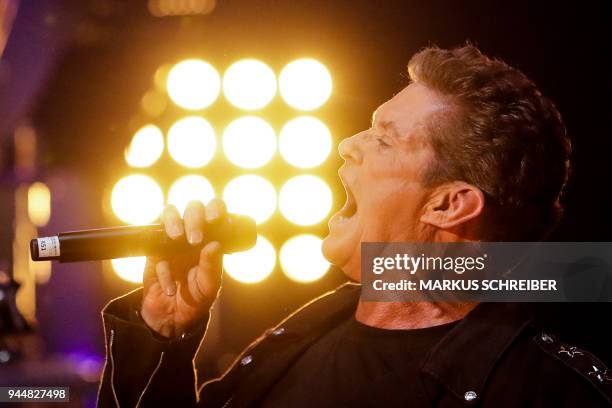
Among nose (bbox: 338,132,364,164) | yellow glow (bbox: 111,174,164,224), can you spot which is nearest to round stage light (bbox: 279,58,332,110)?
yellow glow (bbox: 111,174,164,224)

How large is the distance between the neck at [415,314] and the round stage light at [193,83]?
5.74 feet

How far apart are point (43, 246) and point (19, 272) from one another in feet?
5.74

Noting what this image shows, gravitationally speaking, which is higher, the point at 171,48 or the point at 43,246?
the point at 171,48

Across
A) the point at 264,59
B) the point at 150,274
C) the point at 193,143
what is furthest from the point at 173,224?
the point at 193,143

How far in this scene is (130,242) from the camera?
1.17m

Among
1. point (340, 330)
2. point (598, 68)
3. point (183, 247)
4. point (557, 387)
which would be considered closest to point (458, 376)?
point (557, 387)

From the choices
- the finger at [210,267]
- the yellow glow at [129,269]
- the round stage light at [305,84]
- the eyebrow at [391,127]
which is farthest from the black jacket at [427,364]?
the yellow glow at [129,269]

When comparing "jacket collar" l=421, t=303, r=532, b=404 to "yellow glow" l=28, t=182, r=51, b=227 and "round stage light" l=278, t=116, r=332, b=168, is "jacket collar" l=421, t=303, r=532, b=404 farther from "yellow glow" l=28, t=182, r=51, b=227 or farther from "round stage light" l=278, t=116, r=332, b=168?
"yellow glow" l=28, t=182, r=51, b=227

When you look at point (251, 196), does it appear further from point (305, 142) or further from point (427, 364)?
point (427, 364)

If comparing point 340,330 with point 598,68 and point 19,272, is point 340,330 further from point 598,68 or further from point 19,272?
point 19,272

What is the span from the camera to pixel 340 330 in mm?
1383

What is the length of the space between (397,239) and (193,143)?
1705 mm

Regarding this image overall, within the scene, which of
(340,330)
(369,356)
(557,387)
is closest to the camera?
(557,387)

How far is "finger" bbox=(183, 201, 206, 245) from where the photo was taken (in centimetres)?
116
